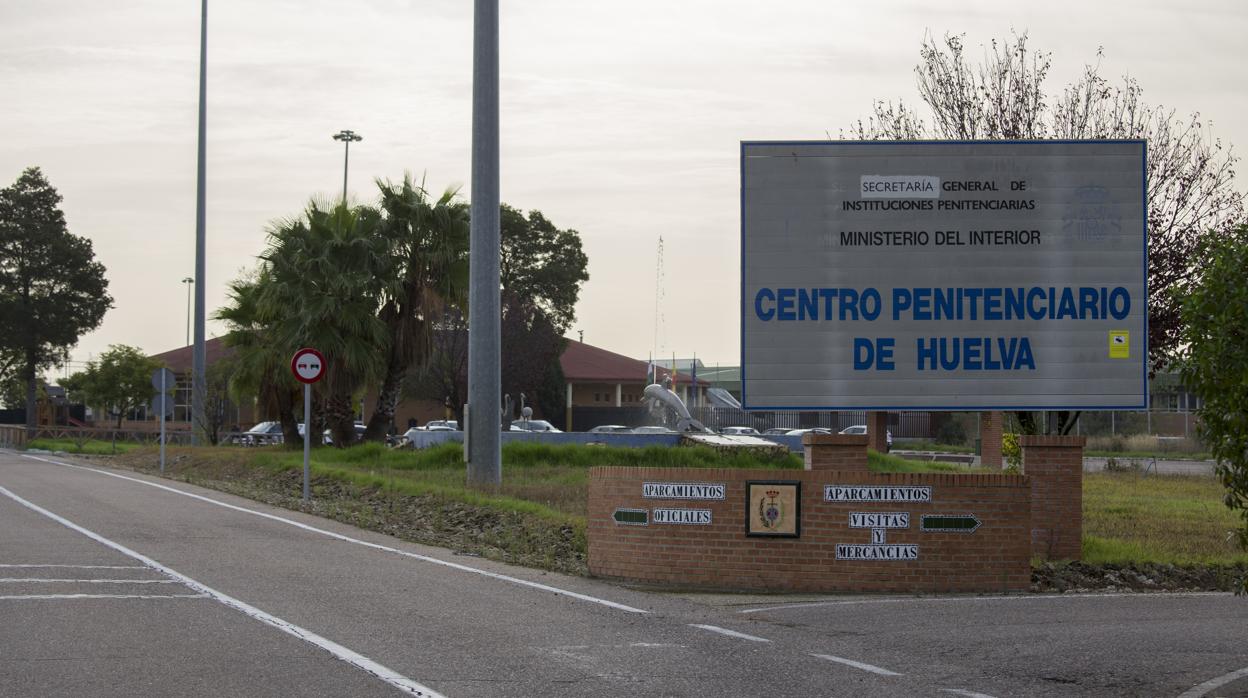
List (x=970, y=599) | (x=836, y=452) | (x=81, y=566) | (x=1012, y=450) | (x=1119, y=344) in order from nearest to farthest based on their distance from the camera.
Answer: (x=970, y=599) → (x=81, y=566) → (x=836, y=452) → (x=1119, y=344) → (x=1012, y=450)

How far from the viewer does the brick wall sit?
13602mm

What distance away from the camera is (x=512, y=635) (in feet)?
33.3

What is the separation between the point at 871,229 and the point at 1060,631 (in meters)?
6.10

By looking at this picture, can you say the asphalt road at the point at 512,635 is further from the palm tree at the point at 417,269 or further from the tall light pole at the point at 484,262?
the palm tree at the point at 417,269

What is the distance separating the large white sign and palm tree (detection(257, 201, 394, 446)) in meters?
20.7

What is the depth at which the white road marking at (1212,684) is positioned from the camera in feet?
27.6

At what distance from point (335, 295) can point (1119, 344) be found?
77.1ft

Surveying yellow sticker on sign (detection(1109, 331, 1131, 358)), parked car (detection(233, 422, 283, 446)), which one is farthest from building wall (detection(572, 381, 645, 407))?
yellow sticker on sign (detection(1109, 331, 1131, 358))

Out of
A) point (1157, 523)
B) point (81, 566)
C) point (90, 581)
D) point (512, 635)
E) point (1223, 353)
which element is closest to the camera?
point (1223, 353)

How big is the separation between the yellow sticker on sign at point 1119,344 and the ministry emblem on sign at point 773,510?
4741 mm

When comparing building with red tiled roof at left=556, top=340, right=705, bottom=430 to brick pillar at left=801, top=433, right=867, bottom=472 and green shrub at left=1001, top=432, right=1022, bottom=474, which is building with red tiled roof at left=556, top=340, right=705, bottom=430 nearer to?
green shrub at left=1001, top=432, right=1022, bottom=474

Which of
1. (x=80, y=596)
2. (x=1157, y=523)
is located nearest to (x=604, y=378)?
(x=1157, y=523)

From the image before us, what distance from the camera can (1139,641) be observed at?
10555 millimetres

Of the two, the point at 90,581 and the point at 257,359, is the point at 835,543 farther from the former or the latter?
the point at 257,359
